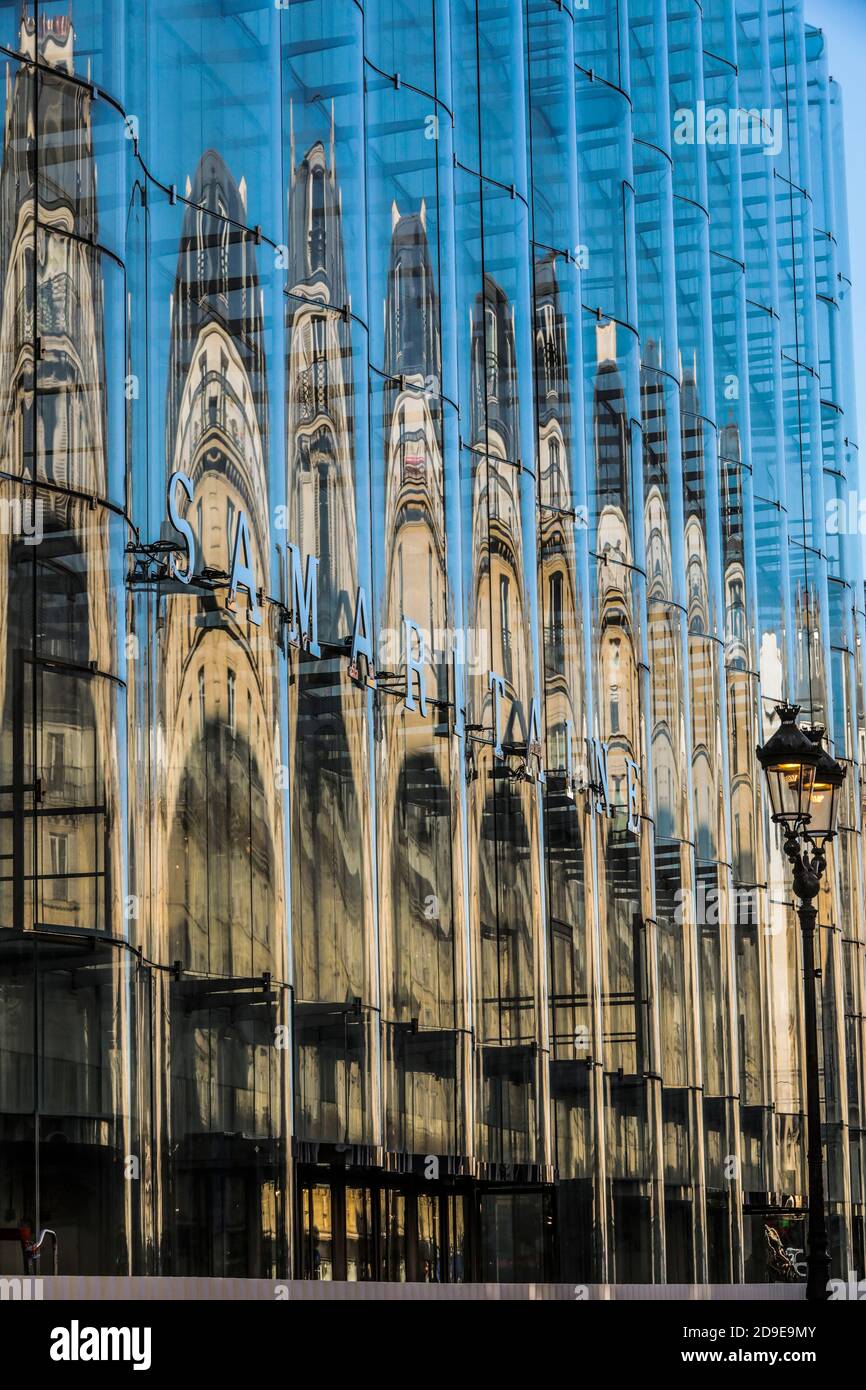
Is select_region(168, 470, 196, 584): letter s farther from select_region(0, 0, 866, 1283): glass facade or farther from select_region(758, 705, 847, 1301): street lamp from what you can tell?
select_region(758, 705, 847, 1301): street lamp

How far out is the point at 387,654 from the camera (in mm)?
22141

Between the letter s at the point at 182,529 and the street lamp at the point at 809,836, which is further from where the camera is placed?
the street lamp at the point at 809,836

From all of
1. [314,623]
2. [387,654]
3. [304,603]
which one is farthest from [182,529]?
[387,654]

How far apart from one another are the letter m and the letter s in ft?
6.19

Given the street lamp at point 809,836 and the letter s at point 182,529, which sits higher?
the letter s at point 182,529

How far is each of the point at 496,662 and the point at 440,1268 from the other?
650 cm

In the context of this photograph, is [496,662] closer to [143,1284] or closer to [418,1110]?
[418,1110]

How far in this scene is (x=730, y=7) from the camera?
128ft

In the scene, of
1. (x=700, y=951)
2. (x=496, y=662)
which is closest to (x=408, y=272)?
(x=496, y=662)

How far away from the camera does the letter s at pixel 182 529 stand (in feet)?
58.3

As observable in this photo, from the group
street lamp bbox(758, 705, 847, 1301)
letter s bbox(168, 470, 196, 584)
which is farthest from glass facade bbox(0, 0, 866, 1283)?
street lamp bbox(758, 705, 847, 1301)

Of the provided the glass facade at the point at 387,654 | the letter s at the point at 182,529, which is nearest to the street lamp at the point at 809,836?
the glass facade at the point at 387,654

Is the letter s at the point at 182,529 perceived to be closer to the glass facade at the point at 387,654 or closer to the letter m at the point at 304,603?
the glass facade at the point at 387,654

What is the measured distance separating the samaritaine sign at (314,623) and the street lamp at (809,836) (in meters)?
4.00
